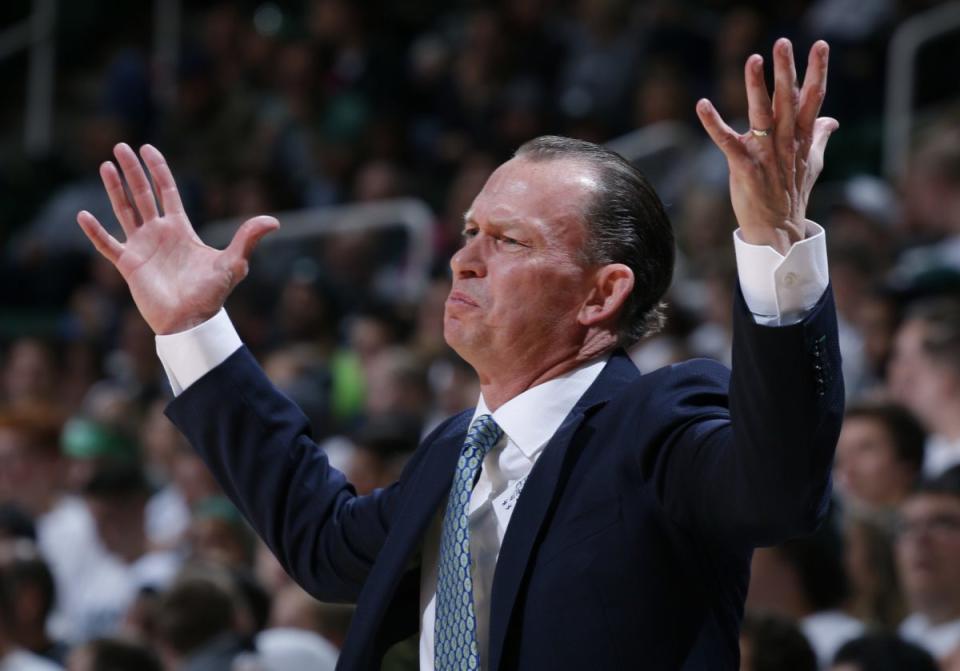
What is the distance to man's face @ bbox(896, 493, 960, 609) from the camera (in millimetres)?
3994

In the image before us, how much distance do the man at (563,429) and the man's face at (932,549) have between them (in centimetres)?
184

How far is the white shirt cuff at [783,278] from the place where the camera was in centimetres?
193

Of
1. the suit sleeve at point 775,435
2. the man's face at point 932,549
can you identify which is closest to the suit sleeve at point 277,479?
the suit sleeve at point 775,435

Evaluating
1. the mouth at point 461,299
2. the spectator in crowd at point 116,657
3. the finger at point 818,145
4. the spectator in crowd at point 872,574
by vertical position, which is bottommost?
the spectator in crowd at point 872,574

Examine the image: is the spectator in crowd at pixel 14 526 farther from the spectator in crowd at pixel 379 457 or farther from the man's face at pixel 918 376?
the man's face at pixel 918 376

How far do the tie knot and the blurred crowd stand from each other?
325mm


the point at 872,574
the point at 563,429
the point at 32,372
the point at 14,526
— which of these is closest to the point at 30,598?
the point at 14,526

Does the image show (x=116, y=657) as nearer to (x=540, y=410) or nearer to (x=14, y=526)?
(x=14, y=526)

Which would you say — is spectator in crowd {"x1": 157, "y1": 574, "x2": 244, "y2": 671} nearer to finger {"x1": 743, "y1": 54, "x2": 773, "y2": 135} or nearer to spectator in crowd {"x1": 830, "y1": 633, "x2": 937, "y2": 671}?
spectator in crowd {"x1": 830, "y1": 633, "x2": 937, "y2": 671}

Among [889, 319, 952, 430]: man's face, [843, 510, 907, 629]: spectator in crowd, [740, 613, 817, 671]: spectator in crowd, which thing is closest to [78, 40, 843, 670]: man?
[740, 613, 817, 671]: spectator in crowd

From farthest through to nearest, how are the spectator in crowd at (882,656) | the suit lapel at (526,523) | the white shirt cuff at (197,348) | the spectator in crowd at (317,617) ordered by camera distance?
the spectator in crowd at (317,617) → the spectator in crowd at (882,656) → the white shirt cuff at (197,348) → the suit lapel at (526,523)

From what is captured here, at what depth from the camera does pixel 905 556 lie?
4.05 m

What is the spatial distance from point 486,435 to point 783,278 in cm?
59

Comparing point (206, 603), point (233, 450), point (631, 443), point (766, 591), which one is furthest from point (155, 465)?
point (631, 443)
